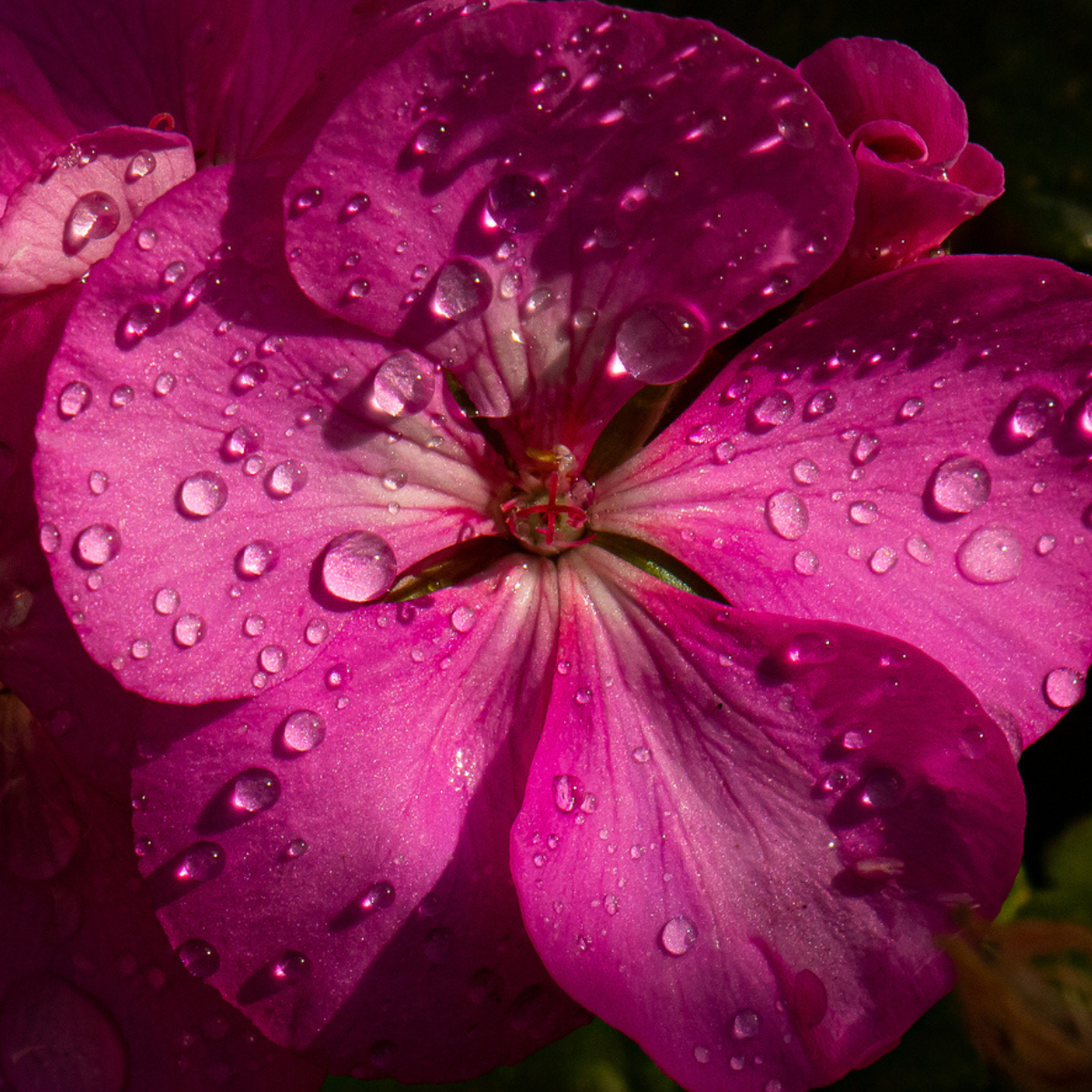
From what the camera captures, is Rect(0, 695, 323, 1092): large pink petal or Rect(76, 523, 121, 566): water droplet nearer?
Rect(76, 523, 121, 566): water droplet

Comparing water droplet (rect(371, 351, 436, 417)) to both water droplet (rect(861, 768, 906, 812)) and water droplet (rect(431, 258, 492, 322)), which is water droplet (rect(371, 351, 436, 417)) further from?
water droplet (rect(861, 768, 906, 812))

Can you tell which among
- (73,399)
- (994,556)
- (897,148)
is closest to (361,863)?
(73,399)

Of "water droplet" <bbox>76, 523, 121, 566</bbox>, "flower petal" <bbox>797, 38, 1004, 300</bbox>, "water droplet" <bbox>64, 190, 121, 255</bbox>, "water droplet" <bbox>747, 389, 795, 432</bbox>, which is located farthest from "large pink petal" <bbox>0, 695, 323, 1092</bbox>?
"flower petal" <bbox>797, 38, 1004, 300</bbox>

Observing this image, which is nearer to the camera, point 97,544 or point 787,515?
point 97,544

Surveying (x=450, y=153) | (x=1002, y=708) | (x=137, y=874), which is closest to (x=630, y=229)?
(x=450, y=153)

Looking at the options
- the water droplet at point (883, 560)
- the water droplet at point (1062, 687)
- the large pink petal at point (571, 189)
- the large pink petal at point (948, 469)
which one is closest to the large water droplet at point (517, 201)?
the large pink petal at point (571, 189)

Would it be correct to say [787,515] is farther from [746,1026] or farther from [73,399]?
[73,399]

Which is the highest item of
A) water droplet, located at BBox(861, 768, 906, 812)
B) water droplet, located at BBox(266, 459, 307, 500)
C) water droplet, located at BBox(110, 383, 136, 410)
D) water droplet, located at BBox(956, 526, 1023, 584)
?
water droplet, located at BBox(110, 383, 136, 410)
